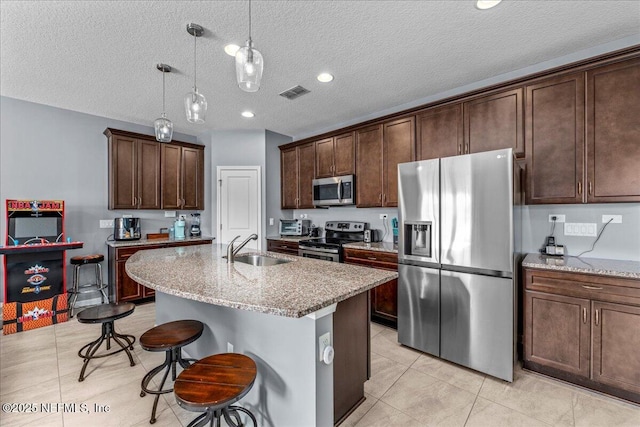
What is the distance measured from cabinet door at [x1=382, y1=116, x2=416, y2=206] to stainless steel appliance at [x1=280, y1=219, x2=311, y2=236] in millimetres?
1802

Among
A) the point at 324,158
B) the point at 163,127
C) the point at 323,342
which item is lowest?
the point at 323,342

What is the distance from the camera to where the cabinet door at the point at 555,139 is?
239 centimetres

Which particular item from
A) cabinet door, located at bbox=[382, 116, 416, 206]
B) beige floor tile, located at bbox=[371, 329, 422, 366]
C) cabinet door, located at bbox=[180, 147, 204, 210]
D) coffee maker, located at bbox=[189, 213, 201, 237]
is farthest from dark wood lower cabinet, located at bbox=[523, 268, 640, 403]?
cabinet door, located at bbox=[180, 147, 204, 210]

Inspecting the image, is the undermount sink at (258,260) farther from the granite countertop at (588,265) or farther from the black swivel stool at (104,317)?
the granite countertop at (588,265)

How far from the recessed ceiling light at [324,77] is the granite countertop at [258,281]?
1914 mm

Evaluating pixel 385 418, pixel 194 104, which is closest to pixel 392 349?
pixel 385 418

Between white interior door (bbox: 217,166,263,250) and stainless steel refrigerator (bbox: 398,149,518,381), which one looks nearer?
stainless steel refrigerator (bbox: 398,149,518,381)

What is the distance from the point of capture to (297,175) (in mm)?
4961

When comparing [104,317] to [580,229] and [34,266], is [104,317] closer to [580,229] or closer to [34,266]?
[34,266]

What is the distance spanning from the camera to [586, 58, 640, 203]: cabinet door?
7.15 feet

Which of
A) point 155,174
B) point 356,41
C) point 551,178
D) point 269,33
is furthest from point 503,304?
point 155,174

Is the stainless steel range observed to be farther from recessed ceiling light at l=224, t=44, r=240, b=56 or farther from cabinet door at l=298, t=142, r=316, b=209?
recessed ceiling light at l=224, t=44, r=240, b=56

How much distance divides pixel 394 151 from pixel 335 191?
3.54 feet

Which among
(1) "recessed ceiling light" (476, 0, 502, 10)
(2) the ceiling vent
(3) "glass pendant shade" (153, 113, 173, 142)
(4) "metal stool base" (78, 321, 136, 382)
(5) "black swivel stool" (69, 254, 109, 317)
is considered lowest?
(4) "metal stool base" (78, 321, 136, 382)
